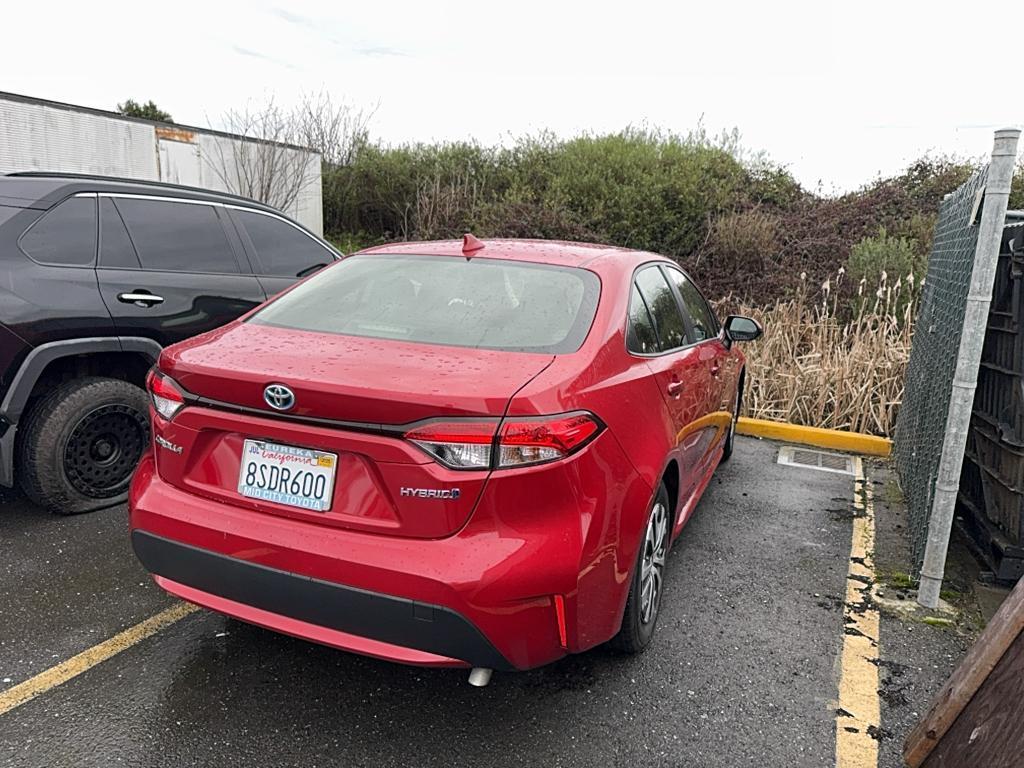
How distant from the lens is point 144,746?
7.25 feet

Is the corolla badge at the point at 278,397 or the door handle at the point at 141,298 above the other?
the door handle at the point at 141,298

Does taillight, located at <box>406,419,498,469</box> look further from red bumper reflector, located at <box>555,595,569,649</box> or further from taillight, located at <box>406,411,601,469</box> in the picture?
red bumper reflector, located at <box>555,595,569,649</box>

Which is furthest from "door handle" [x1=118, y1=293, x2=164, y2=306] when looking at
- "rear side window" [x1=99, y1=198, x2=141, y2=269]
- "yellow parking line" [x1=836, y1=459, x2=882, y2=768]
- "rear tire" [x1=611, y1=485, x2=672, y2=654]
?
"yellow parking line" [x1=836, y1=459, x2=882, y2=768]

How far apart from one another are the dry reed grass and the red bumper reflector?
4.95 m

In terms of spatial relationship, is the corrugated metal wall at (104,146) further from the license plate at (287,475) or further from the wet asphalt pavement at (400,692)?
the license plate at (287,475)

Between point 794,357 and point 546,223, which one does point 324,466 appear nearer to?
point 794,357

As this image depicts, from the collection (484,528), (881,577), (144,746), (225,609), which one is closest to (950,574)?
(881,577)

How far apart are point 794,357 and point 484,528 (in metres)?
5.90

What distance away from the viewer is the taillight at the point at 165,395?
2.34 m

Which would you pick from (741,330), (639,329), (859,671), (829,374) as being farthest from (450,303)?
(829,374)

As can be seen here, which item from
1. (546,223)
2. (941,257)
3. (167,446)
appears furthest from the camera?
(546,223)

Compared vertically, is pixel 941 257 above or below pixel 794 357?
above

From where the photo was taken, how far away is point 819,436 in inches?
241

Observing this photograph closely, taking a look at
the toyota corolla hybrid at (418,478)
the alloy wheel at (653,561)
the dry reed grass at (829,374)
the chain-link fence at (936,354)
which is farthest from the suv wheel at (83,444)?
the dry reed grass at (829,374)
